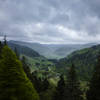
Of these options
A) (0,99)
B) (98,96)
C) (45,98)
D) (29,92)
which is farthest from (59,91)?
(0,99)

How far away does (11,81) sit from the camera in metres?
10.6

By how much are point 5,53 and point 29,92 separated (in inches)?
222

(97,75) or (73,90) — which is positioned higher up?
(97,75)

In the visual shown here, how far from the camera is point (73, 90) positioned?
1040 inches

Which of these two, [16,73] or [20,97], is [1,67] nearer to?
[16,73]

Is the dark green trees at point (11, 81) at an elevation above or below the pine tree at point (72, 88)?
above

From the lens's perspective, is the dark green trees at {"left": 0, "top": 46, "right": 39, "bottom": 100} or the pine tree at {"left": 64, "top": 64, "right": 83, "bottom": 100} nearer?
the dark green trees at {"left": 0, "top": 46, "right": 39, "bottom": 100}

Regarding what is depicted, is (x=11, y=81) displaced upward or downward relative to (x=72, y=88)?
upward

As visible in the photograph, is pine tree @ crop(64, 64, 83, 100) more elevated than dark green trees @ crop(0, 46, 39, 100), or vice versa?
dark green trees @ crop(0, 46, 39, 100)

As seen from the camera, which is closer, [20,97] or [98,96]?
[20,97]

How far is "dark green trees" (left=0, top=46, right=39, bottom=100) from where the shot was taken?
1015 cm

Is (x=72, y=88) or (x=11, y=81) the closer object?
(x=11, y=81)

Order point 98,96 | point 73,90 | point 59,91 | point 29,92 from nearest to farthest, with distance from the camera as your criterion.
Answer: point 29,92 < point 98,96 < point 73,90 < point 59,91

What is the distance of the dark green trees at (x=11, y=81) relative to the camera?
10.1 meters
